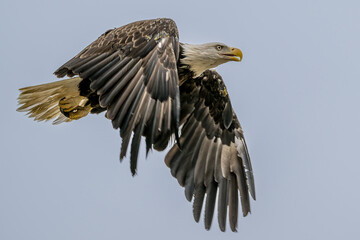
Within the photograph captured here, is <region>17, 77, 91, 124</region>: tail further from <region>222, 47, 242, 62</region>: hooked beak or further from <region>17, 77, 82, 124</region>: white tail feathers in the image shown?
<region>222, 47, 242, 62</region>: hooked beak

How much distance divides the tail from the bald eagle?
0.6 inches

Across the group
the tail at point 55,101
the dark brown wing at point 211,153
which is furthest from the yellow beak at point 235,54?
the tail at point 55,101

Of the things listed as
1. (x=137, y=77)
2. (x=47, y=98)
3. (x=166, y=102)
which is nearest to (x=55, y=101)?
(x=47, y=98)

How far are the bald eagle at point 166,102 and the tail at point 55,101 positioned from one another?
0.01 metres

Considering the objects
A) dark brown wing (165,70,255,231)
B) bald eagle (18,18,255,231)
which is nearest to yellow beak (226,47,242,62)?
bald eagle (18,18,255,231)

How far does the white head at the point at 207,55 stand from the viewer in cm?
943

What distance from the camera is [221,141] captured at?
10672 millimetres

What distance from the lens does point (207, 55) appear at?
9.55m

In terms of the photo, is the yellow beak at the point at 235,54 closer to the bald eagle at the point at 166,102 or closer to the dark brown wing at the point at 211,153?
the bald eagle at the point at 166,102

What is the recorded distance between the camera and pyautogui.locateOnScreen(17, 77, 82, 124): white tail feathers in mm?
9875

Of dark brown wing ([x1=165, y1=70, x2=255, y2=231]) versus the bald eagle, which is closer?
the bald eagle

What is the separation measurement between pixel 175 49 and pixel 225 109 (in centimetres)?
234

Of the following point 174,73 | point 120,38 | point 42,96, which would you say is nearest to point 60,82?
point 42,96

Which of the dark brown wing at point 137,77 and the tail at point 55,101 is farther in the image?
the tail at point 55,101
